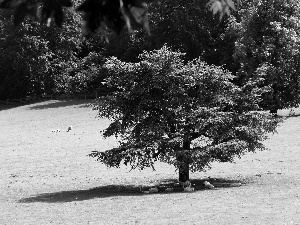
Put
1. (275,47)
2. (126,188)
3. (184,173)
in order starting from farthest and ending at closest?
(275,47) → (126,188) → (184,173)

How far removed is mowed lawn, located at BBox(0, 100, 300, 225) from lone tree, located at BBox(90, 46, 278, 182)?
4.73 ft

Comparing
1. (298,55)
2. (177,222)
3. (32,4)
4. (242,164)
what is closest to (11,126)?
(298,55)

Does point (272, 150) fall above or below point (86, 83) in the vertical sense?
below

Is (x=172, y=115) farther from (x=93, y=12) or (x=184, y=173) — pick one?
(x=93, y=12)

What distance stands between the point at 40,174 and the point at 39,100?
43073 mm

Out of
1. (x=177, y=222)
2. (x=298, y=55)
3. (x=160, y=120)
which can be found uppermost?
(x=298, y=55)

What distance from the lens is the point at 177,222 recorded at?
17.8m

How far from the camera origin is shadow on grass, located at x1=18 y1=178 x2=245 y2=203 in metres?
23.6

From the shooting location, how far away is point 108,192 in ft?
81.6

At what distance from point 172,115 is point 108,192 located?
398 centimetres

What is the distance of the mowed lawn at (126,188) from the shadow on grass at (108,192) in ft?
0.12

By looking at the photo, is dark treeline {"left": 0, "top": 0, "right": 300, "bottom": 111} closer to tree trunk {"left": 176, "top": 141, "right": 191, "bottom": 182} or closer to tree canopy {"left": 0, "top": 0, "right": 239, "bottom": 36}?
tree trunk {"left": 176, "top": 141, "right": 191, "bottom": 182}

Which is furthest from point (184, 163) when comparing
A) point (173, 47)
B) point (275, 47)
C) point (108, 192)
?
point (173, 47)

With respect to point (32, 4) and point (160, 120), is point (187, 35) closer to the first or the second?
point (160, 120)
